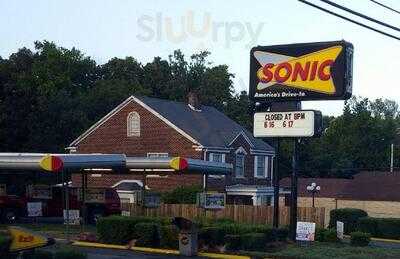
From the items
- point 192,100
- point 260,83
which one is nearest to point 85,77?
point 192,100

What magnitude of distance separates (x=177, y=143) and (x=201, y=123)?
413cm

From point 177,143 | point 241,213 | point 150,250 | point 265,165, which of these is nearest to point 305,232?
point 150,250

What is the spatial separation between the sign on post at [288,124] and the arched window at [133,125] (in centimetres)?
2477

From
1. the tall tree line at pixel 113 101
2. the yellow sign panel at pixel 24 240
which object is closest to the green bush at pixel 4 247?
the yellow sign panel at pixel 24 240

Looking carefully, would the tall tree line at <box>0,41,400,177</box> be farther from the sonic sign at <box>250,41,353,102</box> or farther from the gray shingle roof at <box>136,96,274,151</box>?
the sonic sign at <box>250,41,353,102</box>

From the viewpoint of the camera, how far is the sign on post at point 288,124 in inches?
1097

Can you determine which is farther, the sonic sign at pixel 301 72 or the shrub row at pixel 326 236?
the shrub row at pixel 326 236

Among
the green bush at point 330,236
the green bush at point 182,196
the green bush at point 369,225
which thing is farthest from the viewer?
the green bush at point 182,196

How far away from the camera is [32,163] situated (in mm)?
26625

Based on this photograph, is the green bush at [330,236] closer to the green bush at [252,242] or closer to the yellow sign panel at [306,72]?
the green bush at [252,242]

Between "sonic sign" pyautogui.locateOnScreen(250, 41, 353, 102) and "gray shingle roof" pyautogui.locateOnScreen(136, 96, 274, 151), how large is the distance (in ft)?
70.3

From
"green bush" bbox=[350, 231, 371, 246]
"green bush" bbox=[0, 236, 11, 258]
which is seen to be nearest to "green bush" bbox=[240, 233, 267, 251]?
"green bush" bbox=[350, 231, 371, 246]

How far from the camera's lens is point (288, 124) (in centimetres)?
2841

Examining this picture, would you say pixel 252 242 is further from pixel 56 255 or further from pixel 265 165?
pixel 265 165
